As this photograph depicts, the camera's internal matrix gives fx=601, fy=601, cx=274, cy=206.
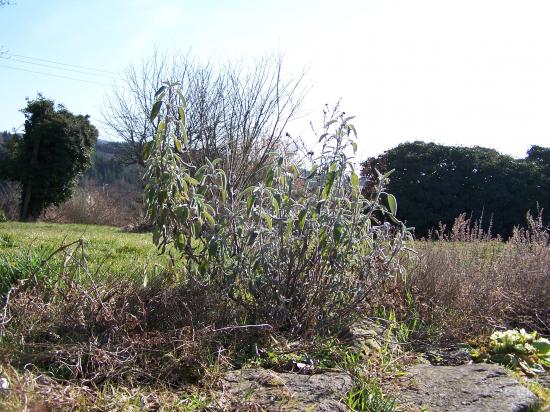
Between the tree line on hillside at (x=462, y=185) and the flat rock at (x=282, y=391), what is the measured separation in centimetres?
1207

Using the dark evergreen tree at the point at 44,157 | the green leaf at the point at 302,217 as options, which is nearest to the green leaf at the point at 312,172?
the green leaf at the point at 302,217

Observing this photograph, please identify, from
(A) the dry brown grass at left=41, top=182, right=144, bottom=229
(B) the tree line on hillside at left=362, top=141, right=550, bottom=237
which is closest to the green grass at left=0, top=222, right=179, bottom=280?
(B) the tree line on hillside at left=362, top=141, right=550, bottom=237

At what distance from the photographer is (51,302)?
392 centimetres

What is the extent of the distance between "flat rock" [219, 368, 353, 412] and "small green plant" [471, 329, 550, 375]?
142cm

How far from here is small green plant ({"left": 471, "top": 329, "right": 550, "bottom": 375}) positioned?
165 inches

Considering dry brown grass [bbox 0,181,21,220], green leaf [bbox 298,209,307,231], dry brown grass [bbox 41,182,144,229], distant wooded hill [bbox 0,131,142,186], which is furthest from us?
distant wooded hill [bbox 0,131,142,186]

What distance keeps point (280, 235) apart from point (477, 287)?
196cm

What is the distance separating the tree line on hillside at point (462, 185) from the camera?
50.1 feet

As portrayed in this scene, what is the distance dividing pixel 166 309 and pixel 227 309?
0.42m

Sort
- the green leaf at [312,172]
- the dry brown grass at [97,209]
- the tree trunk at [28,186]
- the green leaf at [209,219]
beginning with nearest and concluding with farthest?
the green leaf at [209,219] < the green leaf at [312,172] < the tree trunk at [28,186] < the dry brown grass at [97,209]

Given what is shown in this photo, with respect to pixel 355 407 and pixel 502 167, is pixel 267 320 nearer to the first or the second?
pixel 355 407

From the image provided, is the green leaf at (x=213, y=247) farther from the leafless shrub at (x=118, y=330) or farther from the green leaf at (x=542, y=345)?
the green leaf at (x=542, y=345)

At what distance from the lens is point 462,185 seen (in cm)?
1579

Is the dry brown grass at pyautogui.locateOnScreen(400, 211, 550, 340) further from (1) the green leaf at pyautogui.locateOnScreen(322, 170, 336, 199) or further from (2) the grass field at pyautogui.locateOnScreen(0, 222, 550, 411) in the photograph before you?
(1) the green leaf at pyautogui.locateOnScreen(322, 170, 336, 199)
